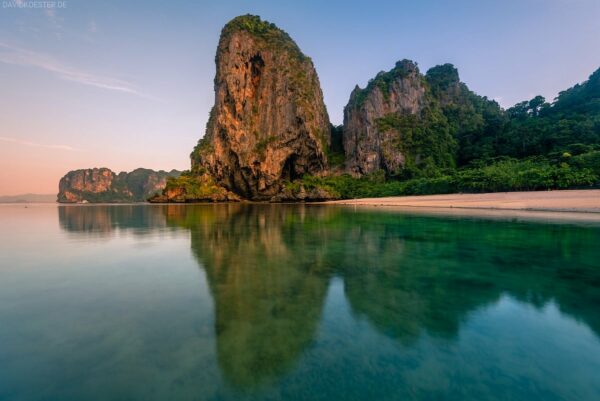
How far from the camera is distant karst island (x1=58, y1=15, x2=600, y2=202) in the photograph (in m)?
70.0

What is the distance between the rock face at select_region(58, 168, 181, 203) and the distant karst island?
300ft

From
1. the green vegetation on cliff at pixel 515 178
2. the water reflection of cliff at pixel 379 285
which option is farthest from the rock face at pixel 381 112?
the water reflection of cliff at pixel 379 285

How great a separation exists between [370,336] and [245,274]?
157 inches

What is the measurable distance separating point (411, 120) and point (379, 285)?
7887 cm

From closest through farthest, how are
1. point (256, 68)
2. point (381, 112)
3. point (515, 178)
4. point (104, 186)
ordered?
1. point (515, 178)
2. point (381, 112)
3. point (256, 68)
4. point (104, 186)

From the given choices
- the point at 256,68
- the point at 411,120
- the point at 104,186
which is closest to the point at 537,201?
the point at 411,120

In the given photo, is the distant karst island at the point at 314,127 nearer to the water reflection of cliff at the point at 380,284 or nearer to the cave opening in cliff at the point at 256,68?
the cave opening in cliff at the point at 256,68

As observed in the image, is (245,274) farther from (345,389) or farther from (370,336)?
(345,389)

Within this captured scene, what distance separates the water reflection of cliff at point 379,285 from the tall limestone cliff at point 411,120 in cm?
6049

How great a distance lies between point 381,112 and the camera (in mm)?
78125

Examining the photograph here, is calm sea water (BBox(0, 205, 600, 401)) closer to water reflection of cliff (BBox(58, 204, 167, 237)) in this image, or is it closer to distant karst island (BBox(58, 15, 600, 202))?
water reflection of cliff (BBox(58, 204, 167, 237))

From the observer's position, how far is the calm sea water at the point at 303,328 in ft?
9.37

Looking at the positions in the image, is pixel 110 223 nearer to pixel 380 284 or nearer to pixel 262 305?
pixel 262 305

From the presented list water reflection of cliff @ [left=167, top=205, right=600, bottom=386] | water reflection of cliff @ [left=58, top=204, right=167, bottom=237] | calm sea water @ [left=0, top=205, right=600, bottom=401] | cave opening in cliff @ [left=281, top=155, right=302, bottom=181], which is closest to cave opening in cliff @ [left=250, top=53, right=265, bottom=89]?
cave opening in cliff @ [left=281, top=155, right=302, bottom=181]
